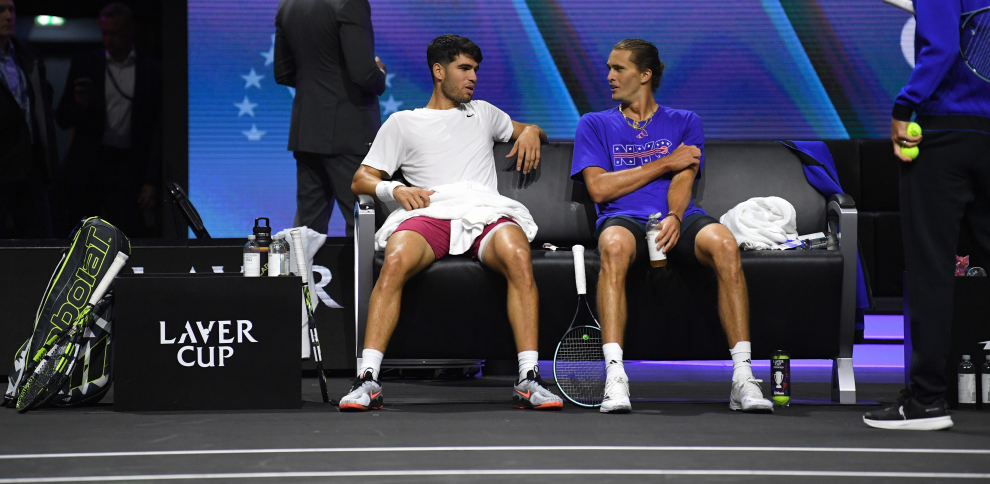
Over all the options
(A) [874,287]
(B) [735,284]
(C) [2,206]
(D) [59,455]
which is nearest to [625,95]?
(B) [735,284]

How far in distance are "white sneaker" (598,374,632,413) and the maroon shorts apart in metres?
0.68

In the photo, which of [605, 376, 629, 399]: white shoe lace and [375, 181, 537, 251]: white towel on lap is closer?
[605, 376, 629, 399]: white shoe lace

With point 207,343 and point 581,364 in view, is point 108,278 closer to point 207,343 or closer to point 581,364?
point 207,343

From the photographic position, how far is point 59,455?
2527 mm

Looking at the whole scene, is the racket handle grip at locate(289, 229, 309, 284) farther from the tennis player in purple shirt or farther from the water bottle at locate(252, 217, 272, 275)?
the tennis player in purple shirt

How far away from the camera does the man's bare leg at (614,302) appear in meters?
3.20

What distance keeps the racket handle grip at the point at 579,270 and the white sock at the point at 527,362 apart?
0.26 metres

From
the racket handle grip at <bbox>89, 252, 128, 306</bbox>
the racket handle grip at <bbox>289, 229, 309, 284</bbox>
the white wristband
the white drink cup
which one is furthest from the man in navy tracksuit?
the racket handle grip at <bbox>89, 252, 128, 306</bbox>

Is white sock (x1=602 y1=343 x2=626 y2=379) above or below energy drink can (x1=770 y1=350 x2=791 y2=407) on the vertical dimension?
above

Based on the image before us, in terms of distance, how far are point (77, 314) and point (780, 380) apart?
238cm

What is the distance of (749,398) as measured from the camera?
3.20 m

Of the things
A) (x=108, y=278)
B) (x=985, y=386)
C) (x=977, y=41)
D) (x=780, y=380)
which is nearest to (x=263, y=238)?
(x=108, y=278)

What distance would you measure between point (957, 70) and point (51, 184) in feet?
18.0

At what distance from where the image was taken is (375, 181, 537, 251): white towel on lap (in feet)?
11.7
